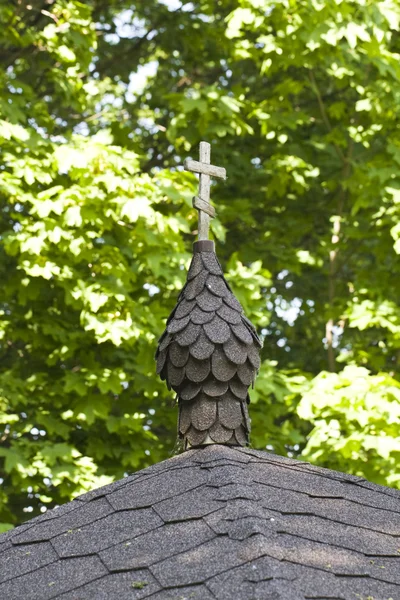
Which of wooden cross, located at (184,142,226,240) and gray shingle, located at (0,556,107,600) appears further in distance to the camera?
wooden cross, located at (184,142,226,240)

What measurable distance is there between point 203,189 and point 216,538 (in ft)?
5.81

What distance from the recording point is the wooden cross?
4277 mm

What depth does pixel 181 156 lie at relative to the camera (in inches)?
435

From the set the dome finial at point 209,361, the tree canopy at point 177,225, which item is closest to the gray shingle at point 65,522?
the dome finial at point 209,361

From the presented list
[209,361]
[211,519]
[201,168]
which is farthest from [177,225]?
[211,519]

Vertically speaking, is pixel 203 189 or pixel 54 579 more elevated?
pixel 203 189

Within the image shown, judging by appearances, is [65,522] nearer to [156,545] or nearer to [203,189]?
[156,545]

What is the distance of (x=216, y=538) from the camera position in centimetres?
311

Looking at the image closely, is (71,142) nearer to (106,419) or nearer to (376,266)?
(106,419)

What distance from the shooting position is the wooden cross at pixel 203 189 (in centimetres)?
428

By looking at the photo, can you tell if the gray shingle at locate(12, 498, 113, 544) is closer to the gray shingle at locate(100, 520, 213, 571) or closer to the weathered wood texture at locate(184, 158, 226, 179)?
the gray shingle at locate(100, 520, 213, 571)

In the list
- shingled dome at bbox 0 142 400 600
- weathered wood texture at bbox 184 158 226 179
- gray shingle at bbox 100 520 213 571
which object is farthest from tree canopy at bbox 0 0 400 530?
gray shingle at bbox 100 520 213 571

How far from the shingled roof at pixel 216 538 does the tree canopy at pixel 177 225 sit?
4.51m

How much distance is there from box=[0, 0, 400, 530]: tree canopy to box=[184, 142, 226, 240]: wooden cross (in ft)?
12.6
